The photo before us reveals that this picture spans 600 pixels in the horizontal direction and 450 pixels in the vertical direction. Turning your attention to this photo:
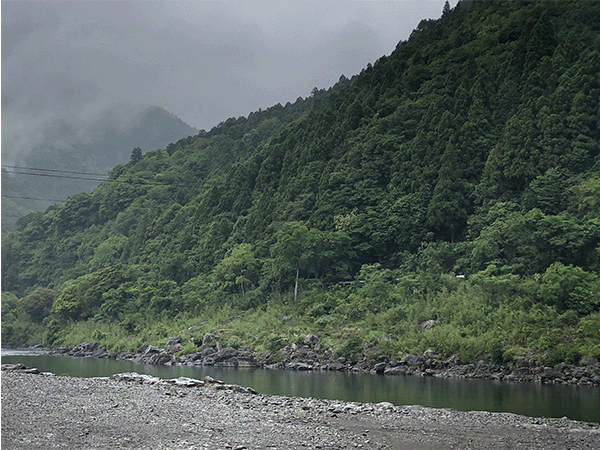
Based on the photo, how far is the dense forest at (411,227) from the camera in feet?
129

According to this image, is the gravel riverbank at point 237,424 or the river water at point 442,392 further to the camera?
the river water at point 442,392

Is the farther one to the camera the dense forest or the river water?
the dense forest

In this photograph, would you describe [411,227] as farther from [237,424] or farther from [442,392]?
[237,424]

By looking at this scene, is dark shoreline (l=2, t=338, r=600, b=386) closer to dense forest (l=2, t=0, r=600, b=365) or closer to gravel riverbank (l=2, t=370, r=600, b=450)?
dense forest (l=2, t=0, r=600, b=365)

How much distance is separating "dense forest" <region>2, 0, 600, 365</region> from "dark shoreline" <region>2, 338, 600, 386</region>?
980mm

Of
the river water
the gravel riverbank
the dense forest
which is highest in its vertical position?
the dense forest

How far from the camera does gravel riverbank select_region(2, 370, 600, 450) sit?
12.7 m

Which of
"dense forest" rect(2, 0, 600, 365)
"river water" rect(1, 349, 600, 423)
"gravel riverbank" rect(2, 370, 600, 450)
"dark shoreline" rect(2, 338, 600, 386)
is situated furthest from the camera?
"dense forest" rect(2, 0, 600, 365)

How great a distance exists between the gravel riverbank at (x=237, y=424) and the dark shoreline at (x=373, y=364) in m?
12.9

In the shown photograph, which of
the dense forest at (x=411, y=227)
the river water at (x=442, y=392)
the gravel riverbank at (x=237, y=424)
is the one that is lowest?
the river water at (x=442, y=392)

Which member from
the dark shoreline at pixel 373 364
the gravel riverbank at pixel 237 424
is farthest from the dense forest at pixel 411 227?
the gravel riverbank at pixel 237 424

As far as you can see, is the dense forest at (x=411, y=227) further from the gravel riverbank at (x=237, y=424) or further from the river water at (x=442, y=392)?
the gravel riverbank at (x=237, y=424)

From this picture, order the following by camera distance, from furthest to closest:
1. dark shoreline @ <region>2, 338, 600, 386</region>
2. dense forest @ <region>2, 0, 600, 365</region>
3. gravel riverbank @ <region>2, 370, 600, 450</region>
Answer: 1. dense forest @ <region>2, 0, 600, 365</region>
2. dark shoreline @ <region>2, 338, 600, 386</region>
3. gravel riverbank @ <region>2, 370, 600, 450</region>

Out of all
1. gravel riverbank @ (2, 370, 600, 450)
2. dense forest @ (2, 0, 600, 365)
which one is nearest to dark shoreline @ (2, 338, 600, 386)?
dense forest @ (2, 0, 600, 365)
